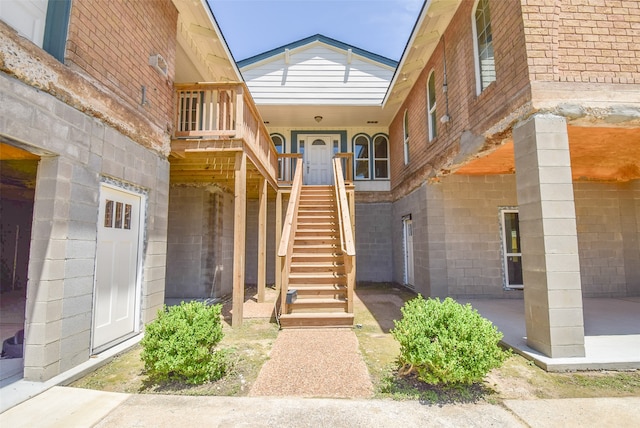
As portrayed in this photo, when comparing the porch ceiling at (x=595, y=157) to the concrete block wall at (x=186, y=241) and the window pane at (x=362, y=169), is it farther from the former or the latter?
the concrete block wall at (x=186, y=241)

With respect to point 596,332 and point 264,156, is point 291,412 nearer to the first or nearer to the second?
point 596,332

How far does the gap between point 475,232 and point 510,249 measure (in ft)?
3.18

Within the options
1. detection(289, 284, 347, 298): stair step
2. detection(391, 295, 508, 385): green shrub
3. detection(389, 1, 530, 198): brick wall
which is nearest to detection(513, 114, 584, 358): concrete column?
detection(389, 1, 530, 198): brick wall

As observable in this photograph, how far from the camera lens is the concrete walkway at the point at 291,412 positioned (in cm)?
254

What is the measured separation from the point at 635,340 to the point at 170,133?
774cm

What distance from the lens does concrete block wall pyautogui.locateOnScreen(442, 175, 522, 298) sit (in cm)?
725

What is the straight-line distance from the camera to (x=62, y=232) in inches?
131

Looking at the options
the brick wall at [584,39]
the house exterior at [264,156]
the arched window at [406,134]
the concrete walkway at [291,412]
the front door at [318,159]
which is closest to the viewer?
the concrete walkway at [291,412]

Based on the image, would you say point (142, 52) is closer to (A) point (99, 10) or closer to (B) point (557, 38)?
(A) point (99, 10)

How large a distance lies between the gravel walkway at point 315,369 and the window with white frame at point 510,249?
182 inches

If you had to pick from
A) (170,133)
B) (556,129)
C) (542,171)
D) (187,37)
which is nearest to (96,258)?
(170,133)

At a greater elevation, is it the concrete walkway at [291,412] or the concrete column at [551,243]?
the concrete column at [551,243]

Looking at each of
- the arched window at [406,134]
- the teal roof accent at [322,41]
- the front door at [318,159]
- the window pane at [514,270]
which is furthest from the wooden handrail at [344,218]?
the teal roof accent at [322,41]

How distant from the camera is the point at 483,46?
541cm
